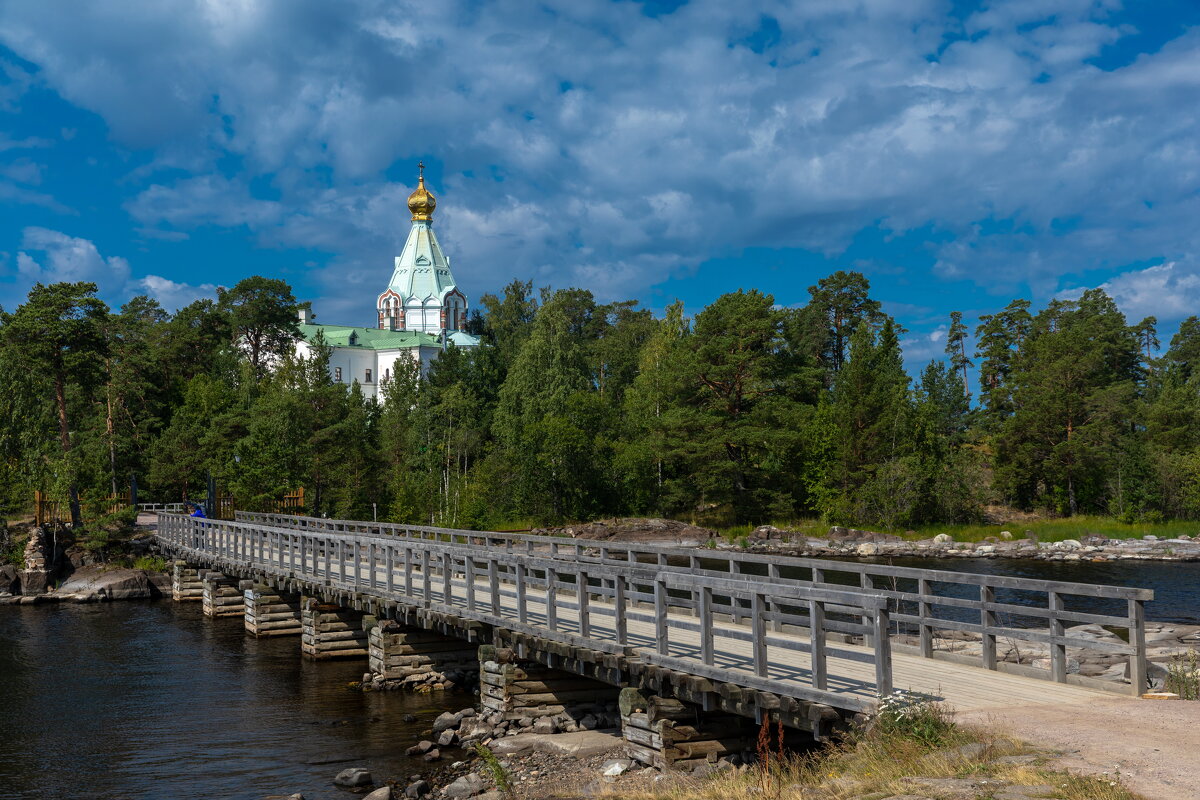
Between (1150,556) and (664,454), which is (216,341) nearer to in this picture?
(664,454)

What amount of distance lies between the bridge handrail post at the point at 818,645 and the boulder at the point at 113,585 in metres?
34.5

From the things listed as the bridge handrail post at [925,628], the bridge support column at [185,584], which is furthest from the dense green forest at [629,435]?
the bridge handrail post at [925,628]

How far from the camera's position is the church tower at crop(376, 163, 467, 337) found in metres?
117

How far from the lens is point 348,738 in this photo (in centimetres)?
1717

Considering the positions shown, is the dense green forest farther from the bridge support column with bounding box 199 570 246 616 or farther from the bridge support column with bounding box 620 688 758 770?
the bridge support column with bounding box 620 688 758 770

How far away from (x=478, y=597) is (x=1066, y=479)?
5204 cm

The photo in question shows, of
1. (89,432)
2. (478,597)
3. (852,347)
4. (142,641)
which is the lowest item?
(142,641)

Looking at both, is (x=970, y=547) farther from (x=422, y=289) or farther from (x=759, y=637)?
(x=422, y=289)

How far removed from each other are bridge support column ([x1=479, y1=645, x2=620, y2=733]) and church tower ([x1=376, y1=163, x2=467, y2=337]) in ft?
332

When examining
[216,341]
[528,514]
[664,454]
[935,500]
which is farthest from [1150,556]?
[216,341]

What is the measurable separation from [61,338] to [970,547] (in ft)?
154

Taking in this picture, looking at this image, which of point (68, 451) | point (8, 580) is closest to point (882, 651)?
point (8, 580)

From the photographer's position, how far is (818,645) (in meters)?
10.5

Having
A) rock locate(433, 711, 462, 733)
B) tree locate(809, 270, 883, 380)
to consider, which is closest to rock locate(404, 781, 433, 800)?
rock locate(433, 711, 462, 733)
